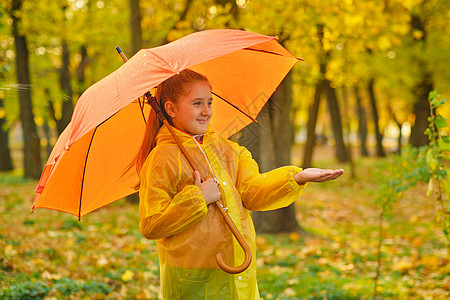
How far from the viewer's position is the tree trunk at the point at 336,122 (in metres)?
16.4

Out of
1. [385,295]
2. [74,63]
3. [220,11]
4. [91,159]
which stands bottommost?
[385,295]

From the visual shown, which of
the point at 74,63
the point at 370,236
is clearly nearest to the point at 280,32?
the point at 370,236

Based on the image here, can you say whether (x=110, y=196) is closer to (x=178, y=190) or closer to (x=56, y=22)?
(x=178, y=190)

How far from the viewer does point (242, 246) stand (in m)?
2.25

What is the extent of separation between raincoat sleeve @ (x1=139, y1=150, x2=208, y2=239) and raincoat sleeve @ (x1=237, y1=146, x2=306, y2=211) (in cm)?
38

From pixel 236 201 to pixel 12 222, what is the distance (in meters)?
6.68

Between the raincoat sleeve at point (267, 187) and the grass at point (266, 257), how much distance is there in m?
2.55

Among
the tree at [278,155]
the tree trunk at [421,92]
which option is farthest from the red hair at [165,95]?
the tree trunk at [421,92]

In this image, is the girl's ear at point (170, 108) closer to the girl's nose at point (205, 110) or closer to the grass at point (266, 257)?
the girl's nose at point (205, 110)

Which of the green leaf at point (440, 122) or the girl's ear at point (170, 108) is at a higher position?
the girl's ear at point (170, 108)

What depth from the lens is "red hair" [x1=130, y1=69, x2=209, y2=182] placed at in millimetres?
2416

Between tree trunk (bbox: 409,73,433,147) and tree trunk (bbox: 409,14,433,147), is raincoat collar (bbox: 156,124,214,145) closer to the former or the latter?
tree trunk (bbox: 409,14,433,147)

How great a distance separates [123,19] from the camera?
13477 mm

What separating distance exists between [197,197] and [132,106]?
3.14ft
